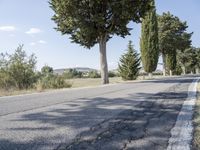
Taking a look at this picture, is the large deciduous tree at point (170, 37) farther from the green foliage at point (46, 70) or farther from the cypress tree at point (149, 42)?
the green foliage at point (46, 70)

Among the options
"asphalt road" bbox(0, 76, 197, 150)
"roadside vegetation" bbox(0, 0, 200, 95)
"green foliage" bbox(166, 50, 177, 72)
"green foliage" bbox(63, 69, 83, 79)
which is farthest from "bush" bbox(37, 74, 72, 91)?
"green foliage" bbox(166, 50, 177, 72)

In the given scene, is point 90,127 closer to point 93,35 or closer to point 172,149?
point 172,149

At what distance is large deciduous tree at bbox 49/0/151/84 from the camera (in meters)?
26.4

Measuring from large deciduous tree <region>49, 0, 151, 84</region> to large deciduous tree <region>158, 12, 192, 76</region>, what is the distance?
1222 inches

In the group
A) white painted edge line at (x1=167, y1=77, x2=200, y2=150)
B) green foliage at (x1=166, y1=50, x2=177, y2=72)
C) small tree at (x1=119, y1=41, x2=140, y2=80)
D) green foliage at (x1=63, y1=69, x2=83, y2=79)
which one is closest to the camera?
white painted edge line at (x1=167, y1=77, x2=200, y2=150)

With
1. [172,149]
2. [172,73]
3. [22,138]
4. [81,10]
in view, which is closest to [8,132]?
[22,138]

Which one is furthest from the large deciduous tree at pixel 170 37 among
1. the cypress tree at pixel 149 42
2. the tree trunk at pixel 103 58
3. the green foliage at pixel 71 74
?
the tree trunk at pixel 103 58

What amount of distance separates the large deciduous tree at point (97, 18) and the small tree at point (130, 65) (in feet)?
29.8

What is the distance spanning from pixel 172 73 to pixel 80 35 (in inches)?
1534

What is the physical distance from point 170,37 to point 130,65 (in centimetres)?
2355

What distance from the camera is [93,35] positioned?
2859cm

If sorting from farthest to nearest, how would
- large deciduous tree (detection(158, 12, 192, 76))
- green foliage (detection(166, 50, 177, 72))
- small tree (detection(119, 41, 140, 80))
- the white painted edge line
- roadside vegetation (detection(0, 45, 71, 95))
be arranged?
green foliage (detection(166, 50, 177, 72)) → large deciduous tree (detection(158, 12, 192, 76)) → small tree (detection(119, 41, 140, 80)) → roadside vegetation (detection(0, 45, 71, 95)) → the white painted edge line

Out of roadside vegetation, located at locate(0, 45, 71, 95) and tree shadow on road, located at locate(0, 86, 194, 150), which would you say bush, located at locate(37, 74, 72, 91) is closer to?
roadside vegetation, located at locate(0, 45, 71, 95)

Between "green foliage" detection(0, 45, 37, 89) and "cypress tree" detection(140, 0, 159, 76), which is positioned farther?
"cypress tree" detection(140, 0, 159, 76)
